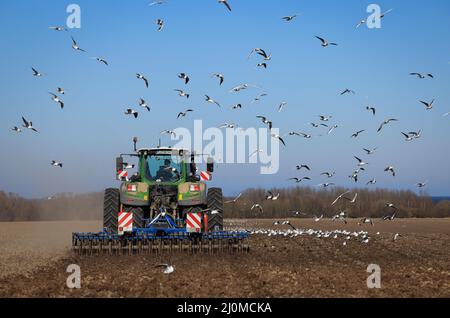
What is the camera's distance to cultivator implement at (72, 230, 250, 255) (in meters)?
17.0

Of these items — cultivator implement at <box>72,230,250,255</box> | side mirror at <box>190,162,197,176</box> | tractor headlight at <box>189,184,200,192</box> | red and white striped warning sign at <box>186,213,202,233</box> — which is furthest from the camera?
side mirror at <box>190,162,197,176</box>

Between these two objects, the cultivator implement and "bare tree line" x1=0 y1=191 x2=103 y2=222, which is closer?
the cultivator implement

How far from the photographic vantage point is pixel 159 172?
1881cm

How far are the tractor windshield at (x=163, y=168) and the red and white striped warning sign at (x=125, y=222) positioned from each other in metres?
1.61

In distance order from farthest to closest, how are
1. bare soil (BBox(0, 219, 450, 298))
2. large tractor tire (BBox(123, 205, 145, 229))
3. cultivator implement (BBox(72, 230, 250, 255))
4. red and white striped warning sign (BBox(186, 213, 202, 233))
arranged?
large tractor tire (BBox(123, 205, 145, 229)), red and white striped warning sign (BBox(186, 213, 202, 233)), cultivator implement (BBox(72, 230, 250, 255)), bare soil (BBox(0, 219, 450, 298))

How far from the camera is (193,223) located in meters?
17.4

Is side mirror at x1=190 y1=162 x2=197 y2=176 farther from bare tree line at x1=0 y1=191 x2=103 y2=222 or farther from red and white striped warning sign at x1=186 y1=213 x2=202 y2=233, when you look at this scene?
bare tree line at x1=0 y1=191 x2=103 y2=222

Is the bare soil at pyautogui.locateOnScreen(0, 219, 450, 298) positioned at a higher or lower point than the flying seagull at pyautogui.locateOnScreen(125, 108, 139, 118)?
lower

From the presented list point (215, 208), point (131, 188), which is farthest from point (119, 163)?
point (215, 208)

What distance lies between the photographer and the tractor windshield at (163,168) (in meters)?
18.6

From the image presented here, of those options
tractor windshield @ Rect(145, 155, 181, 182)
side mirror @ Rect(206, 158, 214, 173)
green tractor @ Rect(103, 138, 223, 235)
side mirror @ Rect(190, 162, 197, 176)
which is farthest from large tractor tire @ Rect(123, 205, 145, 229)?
side mirror @ Rect(206, 158, 214, 173)

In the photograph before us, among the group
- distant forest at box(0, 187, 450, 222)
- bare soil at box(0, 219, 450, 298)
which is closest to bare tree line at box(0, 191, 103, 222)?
distant forest at box(0, 187, 450, 222)

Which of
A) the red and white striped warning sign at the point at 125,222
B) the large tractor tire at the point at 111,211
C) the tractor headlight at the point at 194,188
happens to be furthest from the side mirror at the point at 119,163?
the tractor headlight at the point at 194,188
